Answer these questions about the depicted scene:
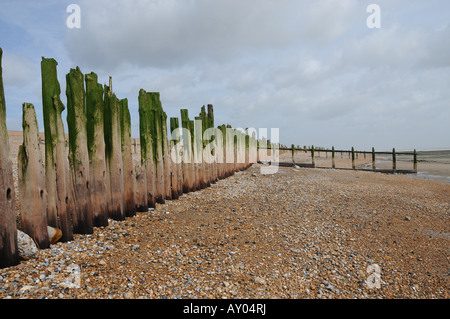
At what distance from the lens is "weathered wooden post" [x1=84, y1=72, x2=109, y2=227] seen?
4.89m

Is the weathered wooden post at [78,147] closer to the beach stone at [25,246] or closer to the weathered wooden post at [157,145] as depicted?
the beach stone at [25,246]

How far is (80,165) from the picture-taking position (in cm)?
462

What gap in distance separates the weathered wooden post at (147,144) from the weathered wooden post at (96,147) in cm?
134

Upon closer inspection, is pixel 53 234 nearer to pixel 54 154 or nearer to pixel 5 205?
pixel 5 205

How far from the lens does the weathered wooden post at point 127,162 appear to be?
5582 mm

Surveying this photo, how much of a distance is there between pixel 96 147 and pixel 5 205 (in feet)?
5.45

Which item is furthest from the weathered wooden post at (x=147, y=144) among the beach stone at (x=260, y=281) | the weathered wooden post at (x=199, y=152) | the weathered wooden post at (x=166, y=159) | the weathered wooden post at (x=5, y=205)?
the beach stone at (x=260, y=281)

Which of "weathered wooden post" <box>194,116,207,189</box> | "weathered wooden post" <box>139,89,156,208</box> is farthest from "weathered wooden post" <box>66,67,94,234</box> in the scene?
"weathered wooden post" <box>194,116,207,189</box>

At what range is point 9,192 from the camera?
3.62 metres

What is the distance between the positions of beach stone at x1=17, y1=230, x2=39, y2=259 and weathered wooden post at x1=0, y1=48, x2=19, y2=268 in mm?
79

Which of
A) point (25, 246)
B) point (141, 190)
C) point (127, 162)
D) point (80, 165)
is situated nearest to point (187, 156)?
point (141, 190)

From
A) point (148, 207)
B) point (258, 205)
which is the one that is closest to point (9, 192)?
point (148, 207)
